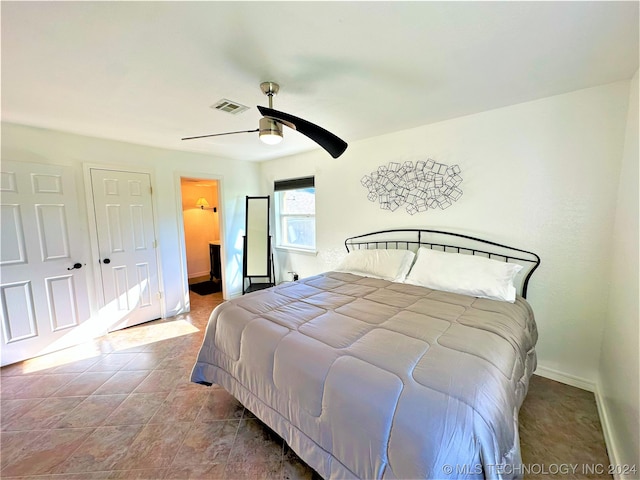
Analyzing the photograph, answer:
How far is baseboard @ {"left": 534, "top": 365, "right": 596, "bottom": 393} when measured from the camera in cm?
203

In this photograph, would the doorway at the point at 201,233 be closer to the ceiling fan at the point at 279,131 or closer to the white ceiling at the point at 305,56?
the white ceiling at the point at 305,56

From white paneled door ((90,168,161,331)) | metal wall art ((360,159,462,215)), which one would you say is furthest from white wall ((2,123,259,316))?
metal wall art ((360,159,462,215))

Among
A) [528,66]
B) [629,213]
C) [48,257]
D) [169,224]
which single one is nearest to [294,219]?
[169,224]

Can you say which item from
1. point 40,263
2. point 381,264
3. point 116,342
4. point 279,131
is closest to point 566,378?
point 381,264

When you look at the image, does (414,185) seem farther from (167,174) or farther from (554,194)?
(167,174)

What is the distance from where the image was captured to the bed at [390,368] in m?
0.95

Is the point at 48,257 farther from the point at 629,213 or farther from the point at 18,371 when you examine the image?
the point at 629,213

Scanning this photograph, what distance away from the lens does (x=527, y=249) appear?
2205 mm

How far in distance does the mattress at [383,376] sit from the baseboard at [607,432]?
46 cm

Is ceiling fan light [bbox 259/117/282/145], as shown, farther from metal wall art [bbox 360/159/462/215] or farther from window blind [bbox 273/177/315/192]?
window blind [bbox 273/177/315/192]

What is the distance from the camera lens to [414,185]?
2.81 metres

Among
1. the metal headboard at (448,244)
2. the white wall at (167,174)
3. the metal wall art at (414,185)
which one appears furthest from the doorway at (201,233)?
the metal wall art at (414,185)

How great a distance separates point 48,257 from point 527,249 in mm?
4603

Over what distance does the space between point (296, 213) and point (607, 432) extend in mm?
3779
